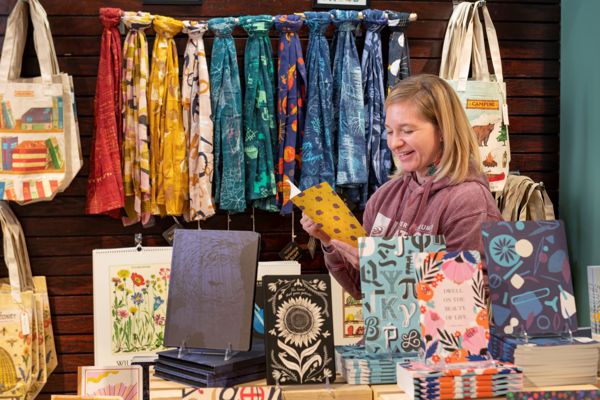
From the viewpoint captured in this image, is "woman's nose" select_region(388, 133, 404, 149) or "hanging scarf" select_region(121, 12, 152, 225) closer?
"woman's nose" select_region(388, 133, 404, 149)

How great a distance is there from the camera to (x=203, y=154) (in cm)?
360

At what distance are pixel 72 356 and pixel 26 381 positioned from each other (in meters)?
0.37

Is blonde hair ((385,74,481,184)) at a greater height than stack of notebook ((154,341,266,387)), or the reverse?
blonde hair ((385,74,481,184))

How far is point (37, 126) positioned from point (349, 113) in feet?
4.73

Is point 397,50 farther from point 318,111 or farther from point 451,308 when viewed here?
point 451,308

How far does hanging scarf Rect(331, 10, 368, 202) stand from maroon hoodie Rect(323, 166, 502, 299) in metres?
1.15

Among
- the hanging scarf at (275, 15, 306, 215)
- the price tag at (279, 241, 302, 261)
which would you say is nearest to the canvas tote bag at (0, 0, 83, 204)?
the hanging scarf at (275, 15, 306, 215)

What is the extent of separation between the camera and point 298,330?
1812mm

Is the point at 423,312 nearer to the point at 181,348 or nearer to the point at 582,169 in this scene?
the point at 181,348

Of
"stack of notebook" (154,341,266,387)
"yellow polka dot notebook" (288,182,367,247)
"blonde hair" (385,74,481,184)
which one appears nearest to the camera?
"stack of notebook" (154,341,266,387)

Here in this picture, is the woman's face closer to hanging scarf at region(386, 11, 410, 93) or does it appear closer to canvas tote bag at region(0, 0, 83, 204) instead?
hanging scarf at region(386, 11, 410, 93)

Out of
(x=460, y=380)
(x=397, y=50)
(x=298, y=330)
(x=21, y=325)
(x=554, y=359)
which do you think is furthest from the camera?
(x=397, y=50)

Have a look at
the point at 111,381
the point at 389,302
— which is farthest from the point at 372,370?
the point at 111,381

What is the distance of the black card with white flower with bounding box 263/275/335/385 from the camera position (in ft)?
5.87
